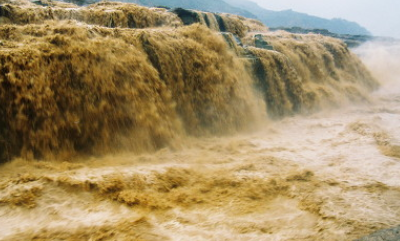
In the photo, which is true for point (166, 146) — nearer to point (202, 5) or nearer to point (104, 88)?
point (104, 88)

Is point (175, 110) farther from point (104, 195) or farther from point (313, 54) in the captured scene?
point (313, 54)

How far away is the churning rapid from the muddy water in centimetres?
2

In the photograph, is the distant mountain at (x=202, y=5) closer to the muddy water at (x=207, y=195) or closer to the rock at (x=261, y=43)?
the rock at (x=261, y=43)

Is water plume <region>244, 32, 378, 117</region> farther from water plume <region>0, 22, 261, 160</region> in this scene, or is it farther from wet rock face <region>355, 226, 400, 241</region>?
wet rock face <region>355, 226, 400, 241</region>

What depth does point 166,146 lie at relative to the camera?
184 inches

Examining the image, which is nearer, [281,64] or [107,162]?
[107,162]

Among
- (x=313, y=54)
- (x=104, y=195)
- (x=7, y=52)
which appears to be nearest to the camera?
(x=104, y=195)

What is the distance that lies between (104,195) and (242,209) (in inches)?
55.6

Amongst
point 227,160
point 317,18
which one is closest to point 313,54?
point 227,160

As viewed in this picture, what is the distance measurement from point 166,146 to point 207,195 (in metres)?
1.68

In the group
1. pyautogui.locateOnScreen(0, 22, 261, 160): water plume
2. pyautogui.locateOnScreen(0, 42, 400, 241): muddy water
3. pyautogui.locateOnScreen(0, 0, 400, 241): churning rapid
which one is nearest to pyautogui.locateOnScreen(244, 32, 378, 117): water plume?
pyautogui.locateOnScreen(0, 0, 400, 241): churning rapid

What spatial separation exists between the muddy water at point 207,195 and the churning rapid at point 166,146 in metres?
0.02

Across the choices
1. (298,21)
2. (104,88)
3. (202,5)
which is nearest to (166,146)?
(104,88)

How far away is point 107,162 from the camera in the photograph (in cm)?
383
